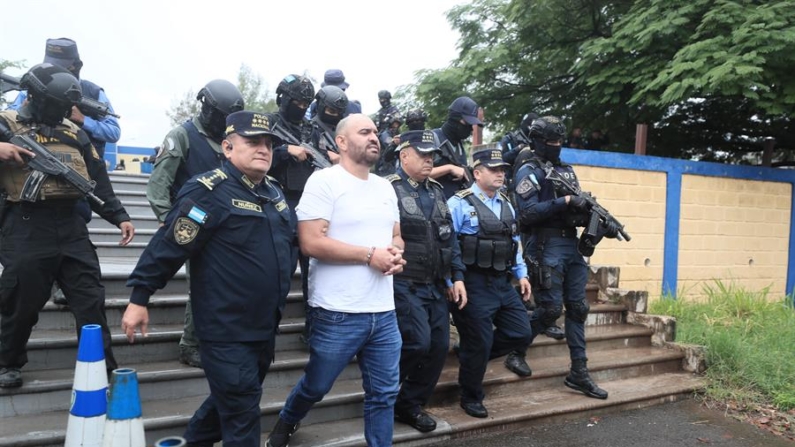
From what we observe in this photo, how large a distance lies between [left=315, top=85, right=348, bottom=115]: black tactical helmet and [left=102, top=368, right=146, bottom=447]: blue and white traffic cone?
2.45 meters

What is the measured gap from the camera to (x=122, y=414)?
8.69ft

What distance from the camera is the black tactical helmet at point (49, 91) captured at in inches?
131

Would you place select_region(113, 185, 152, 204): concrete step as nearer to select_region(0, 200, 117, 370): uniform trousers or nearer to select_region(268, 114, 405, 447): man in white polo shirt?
select_region(0, 200, 117, 370): uniform trousers

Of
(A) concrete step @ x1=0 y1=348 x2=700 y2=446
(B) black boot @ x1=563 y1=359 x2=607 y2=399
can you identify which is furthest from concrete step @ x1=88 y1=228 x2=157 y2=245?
(B) black boot @ x1=563 y1=359 x2=607 y2=399

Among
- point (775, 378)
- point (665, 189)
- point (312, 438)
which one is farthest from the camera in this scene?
point (665, 189)

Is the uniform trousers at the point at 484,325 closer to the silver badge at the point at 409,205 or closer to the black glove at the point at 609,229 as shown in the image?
the silver badge at the point at 409,205

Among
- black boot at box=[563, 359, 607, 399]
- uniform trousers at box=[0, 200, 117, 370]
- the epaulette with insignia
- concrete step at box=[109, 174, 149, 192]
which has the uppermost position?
concrete step at box=[109, 174, 149, 192]

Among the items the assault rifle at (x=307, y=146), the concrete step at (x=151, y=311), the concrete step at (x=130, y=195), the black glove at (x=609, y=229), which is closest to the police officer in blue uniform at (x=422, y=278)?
the assault rifle at (x=307, y=146)

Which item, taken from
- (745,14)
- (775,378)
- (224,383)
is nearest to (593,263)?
(775,378)

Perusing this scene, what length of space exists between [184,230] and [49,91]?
145 centimetres

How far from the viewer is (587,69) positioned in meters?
10.3

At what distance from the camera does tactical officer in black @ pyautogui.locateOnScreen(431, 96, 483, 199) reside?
15.9 ft

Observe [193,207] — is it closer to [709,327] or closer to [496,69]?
[709,327]

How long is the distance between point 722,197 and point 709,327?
2661 millimetres
